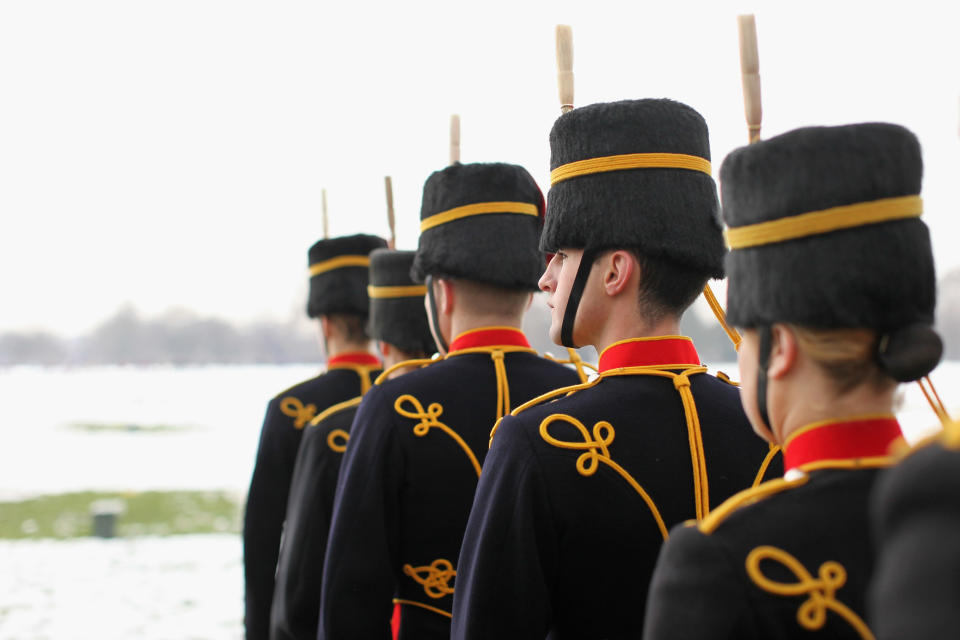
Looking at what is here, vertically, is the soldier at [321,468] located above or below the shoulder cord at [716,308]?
below

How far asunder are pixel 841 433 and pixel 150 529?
14.4 m

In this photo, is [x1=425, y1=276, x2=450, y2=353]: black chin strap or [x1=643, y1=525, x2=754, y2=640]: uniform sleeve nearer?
[x1=643, y1=525, x2=754, y2=640]: uniform sleeve

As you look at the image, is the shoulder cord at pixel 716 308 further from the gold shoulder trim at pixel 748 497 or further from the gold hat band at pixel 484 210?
the gold hat band at pixel 484 210

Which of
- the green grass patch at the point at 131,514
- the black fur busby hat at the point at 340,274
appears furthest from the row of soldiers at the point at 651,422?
the green grass patch at the point at 131,514

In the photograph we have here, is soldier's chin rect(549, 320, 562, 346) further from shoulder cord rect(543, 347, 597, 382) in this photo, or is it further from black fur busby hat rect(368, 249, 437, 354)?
black fur busby hat rect(368, 249, 437, 354)

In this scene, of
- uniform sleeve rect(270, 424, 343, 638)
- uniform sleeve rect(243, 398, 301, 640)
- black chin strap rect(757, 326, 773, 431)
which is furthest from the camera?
uniform sleeve rect(243, 398, 301, 640)

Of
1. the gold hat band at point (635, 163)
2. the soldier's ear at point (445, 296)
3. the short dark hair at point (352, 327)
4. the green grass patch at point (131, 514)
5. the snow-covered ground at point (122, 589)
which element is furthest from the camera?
the green grass patch at point (131, 514)

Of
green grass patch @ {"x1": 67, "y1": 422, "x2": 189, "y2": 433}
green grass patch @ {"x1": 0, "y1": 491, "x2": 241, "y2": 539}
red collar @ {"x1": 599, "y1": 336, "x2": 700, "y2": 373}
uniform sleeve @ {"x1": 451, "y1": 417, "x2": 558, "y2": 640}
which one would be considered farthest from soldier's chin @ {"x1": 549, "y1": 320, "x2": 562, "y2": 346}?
green grass patch @ {"x1": 67, "y1": 422, "x2": 189, "y2": 433}

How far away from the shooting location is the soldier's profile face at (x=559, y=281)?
2.43m

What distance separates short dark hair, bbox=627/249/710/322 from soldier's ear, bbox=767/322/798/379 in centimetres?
73

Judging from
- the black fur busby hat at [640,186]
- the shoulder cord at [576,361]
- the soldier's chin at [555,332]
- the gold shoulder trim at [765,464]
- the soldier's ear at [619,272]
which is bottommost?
the gold shoulder trim at [765,464]

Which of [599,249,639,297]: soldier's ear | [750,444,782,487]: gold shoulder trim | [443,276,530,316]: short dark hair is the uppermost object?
[599,249,639,297]: soldier's ear

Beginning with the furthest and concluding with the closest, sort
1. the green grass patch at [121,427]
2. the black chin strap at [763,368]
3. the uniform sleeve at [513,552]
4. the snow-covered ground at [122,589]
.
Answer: the green grass patch at [121,427] < the snow-covered ground at [122,589] < the uniform sleeve at [513,552] < the black chin strap at [763,368]

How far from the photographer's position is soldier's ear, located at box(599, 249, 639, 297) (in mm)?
2355
